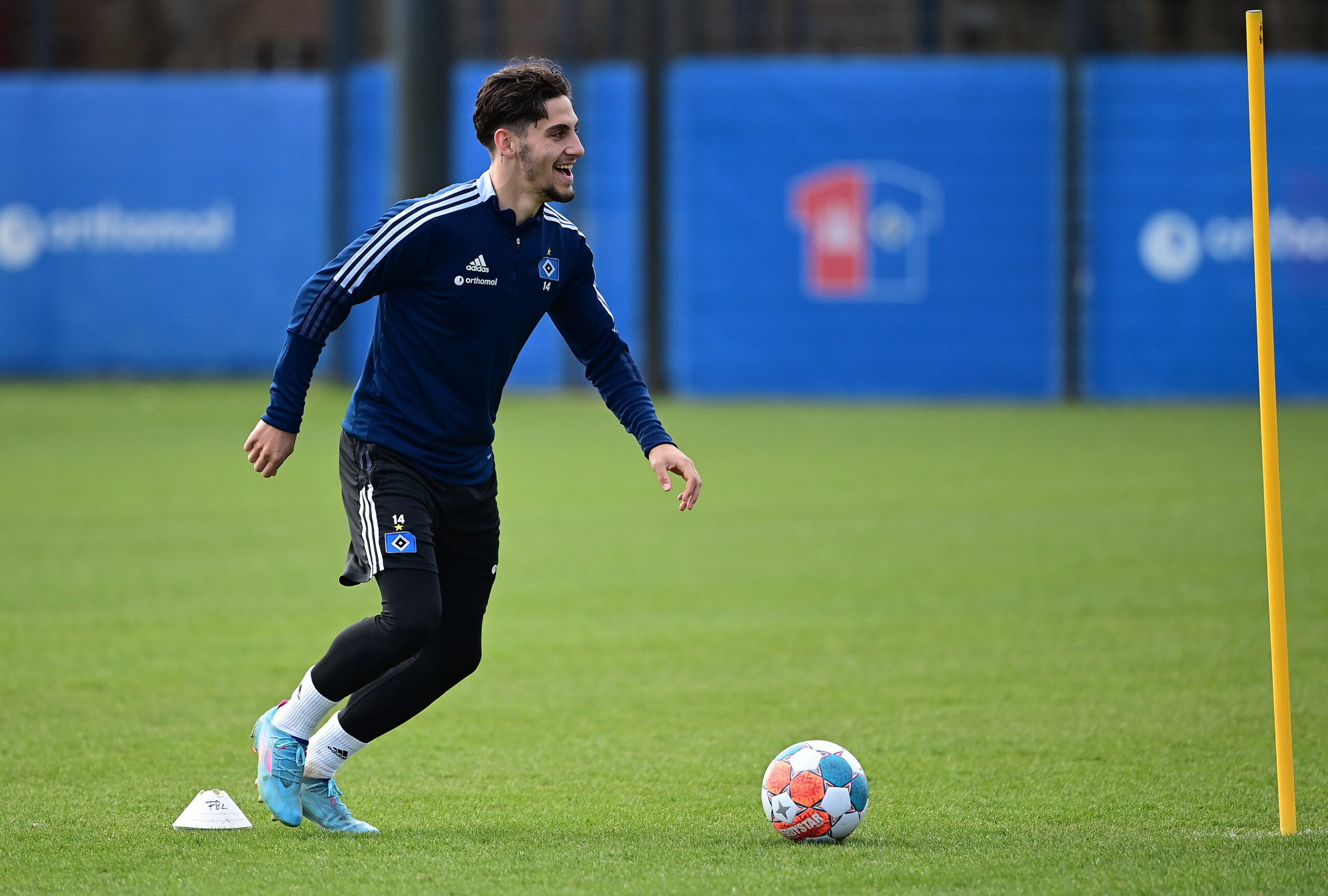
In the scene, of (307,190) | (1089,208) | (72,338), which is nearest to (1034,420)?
(1089,208)

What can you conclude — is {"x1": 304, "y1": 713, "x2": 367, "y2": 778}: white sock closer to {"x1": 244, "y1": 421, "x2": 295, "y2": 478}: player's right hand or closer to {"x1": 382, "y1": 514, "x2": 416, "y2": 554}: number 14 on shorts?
{"x1": 382, "y1": 514, "x2": 416, "y2": 554}: number 14 on shorts

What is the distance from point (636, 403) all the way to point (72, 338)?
2044cm

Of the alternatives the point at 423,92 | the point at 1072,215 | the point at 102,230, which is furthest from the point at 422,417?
the point at 102,230

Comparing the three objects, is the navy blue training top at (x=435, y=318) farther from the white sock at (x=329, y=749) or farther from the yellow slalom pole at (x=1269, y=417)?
the yellow slalom pole at (x=1269, y=417)

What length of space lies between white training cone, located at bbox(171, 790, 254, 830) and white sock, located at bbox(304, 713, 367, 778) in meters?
0.27

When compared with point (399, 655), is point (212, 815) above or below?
below

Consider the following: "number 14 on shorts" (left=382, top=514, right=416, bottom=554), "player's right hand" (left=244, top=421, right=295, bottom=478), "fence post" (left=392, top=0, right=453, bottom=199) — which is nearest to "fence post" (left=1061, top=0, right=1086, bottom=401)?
"fence post" (left=392, top=0, right=453, bottom=199)

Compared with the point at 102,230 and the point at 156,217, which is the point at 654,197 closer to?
the point at 156,217

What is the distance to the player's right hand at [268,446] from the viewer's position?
187 inches

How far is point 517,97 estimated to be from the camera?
4.88m

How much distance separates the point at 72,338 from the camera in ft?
78.7

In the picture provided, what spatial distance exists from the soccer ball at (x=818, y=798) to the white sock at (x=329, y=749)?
120 centimetres

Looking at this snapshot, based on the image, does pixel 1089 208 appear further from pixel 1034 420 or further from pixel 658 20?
pixel 658 20

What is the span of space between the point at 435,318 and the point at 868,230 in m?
16.9
